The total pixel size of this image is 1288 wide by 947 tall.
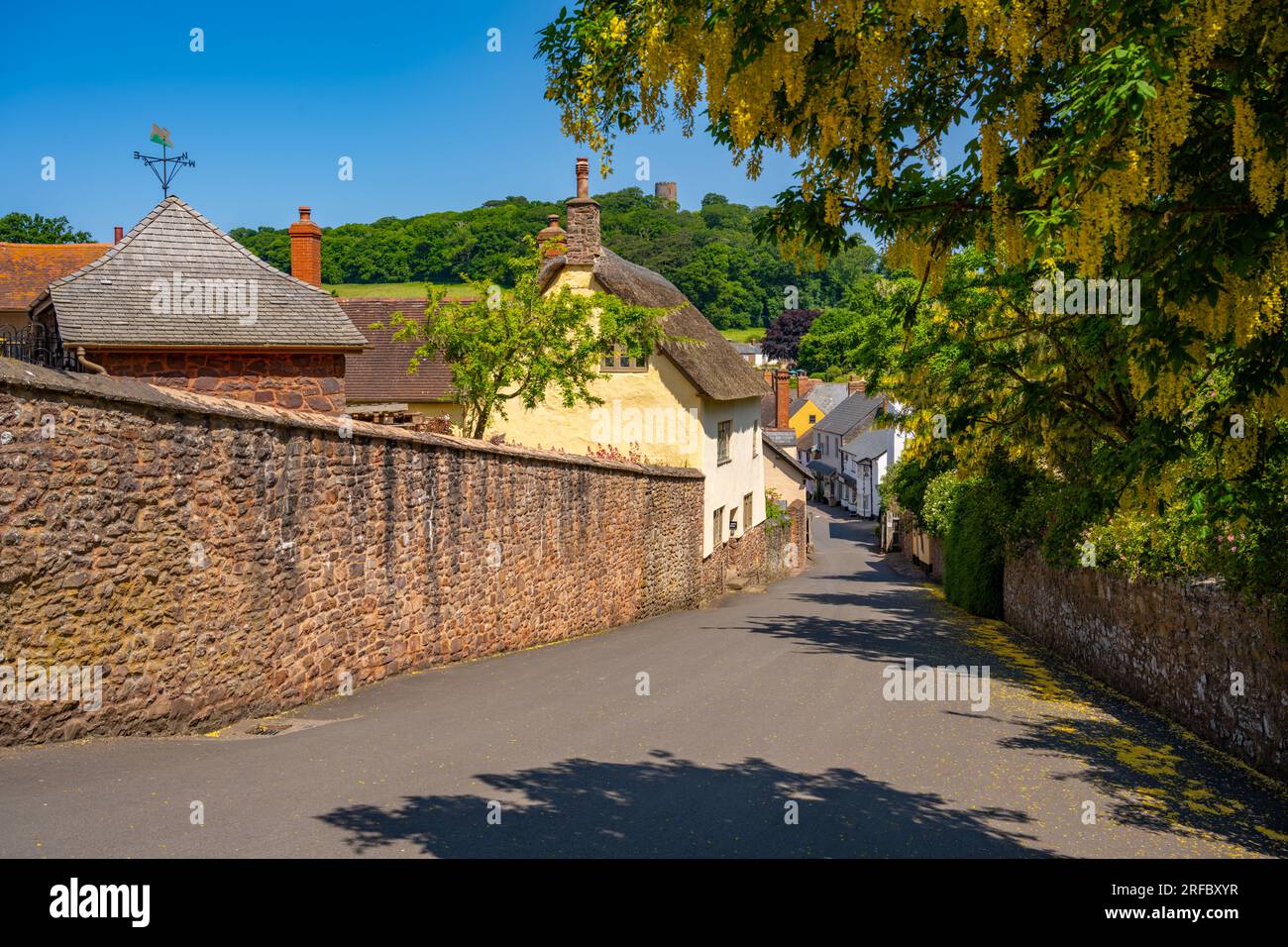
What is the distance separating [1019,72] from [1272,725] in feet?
22.6

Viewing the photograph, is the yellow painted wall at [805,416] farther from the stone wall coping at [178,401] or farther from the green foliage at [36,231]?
the stone wall coping at [178,401]

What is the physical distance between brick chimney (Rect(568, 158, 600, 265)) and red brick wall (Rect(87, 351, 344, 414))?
12678 millimetres

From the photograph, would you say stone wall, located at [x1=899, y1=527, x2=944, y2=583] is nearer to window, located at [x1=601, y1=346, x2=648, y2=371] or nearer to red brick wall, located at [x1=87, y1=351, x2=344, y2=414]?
window, located at [x1=601, y1=346, x2=648, y2=371]

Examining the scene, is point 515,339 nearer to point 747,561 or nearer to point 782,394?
point 747,561

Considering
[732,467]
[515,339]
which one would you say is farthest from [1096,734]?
[732,467]

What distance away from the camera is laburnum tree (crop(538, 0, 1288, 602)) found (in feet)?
21.6

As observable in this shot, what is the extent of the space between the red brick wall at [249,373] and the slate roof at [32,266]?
68.7 ft

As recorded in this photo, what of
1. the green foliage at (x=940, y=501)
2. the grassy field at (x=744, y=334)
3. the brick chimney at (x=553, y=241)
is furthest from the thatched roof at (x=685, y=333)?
the grassy field at (x=744, y=334)

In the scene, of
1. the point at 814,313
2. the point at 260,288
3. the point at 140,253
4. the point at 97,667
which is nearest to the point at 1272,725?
the point at 97,667

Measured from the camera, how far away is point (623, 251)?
120 metres

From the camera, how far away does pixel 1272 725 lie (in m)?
10.5

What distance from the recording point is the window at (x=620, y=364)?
31486 millimetres

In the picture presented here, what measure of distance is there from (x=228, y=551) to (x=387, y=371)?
21288 mm
